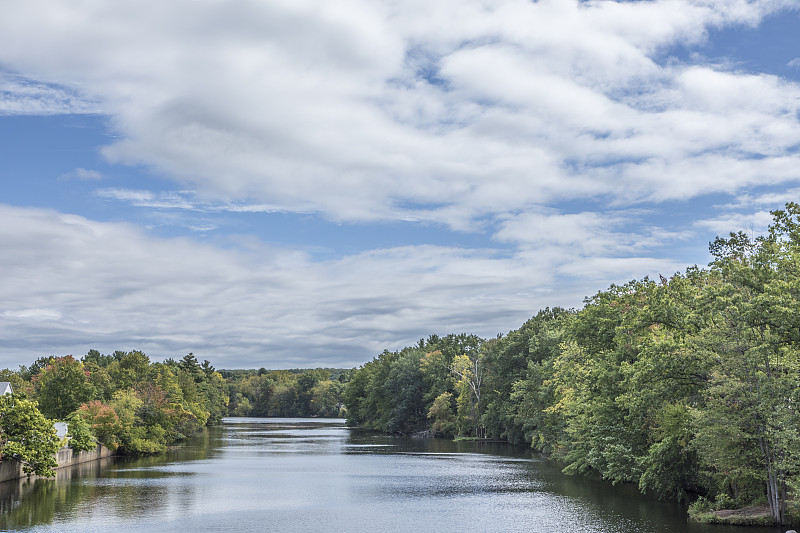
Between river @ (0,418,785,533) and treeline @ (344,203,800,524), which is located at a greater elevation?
treeline @ (344,203,800,524)

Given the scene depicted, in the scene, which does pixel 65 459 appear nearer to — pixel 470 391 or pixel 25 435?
pixel 25 435

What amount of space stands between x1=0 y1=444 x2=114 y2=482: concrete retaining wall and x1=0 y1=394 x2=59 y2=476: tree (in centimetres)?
154

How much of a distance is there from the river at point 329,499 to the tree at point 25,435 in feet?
5.22

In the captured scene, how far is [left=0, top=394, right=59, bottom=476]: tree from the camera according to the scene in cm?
4619

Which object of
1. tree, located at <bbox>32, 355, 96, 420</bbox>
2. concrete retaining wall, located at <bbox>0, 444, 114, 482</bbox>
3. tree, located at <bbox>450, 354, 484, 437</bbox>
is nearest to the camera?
concrete retaining wall, located at <bbox>0, 444, 114, 482</bbox>

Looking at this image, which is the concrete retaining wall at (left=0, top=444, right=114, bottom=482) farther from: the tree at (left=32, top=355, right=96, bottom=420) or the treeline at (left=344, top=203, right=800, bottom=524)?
the treeline at (left=344, top=203, right=800, bottom=524)

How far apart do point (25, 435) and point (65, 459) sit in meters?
14.6

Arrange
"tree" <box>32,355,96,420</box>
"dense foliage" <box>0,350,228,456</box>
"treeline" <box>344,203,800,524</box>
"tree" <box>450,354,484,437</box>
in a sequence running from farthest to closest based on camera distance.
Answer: "tree" <box>450,354,484,437</box> < "tree" <box>32,355,96,420</box> < "dense foliage" <box>0,350,228,456</box> < "treeline" <box>344,203,800,524</box>

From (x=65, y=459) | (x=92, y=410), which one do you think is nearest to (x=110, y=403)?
(x=92, y=410)

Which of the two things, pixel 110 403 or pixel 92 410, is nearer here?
pixel 92 410

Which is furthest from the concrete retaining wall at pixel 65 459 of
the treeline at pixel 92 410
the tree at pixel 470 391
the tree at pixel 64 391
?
the tree at pixel 470 391

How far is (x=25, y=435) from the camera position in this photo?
153 ft

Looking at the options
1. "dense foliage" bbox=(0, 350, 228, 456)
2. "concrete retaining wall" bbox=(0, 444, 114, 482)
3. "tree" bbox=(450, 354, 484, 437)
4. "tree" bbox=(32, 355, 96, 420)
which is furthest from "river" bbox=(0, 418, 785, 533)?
"tree" bbox=(450, 354, 484, 437)

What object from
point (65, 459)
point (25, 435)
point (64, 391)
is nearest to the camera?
point (25, 435)
